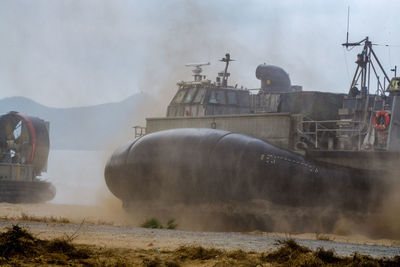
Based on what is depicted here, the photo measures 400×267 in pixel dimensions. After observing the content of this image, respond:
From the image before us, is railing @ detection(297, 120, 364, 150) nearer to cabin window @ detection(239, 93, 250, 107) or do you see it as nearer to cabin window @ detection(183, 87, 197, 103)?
cabin window @ detection(239, 93, 250, 107)

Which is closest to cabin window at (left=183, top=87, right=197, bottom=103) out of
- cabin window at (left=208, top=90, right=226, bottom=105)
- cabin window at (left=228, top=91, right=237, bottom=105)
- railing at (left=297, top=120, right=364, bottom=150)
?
cabin window at (left=208, top=90, right=226, bottom=105)

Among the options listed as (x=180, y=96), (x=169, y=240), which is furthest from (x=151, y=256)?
(x=180, y=96)

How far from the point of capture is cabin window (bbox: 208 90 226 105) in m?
17.5

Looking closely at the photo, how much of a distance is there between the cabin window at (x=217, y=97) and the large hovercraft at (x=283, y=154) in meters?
1.22

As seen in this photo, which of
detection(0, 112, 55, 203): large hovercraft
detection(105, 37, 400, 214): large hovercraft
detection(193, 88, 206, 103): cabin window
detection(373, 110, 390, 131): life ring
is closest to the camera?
detection(105, 37, 400, 214): large hovercraft

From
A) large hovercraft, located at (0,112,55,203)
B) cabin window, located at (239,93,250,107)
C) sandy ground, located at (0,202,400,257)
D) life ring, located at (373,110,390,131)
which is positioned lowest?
sandy ground, located at (0,202,400,257)

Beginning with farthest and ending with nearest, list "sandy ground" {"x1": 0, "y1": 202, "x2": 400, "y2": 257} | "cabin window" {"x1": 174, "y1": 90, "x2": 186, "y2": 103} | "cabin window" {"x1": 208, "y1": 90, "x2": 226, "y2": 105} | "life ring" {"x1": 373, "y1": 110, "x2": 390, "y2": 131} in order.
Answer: "cabin window" {"x1": 174, "y1": 90, "x2": 186, "y2": 103} → "cabin window" {"x1": 208, "y1": 90, "x2": 226, "y2": 105} → "life ring" {"x1": 373, "y1": 110, "x2": 390, "y2": 131} → "sandy ground" {"x1": 0, "y1": 202, "x2": 400, "y2": 257}

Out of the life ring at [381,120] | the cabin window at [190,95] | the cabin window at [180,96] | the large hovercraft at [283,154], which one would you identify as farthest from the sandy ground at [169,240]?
the cabin window at [180,96]

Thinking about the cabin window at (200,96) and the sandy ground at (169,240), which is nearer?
the sandy ground at (169,240)

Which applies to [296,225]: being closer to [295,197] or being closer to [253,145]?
[295,197]

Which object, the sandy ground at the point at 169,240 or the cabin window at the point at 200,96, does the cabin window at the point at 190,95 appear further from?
the sandy ground at the point at 169,240

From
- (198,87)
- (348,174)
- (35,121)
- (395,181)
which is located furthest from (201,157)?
(35,121)

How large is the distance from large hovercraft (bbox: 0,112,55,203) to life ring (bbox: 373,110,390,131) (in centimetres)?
1141

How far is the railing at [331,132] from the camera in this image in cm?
1368
